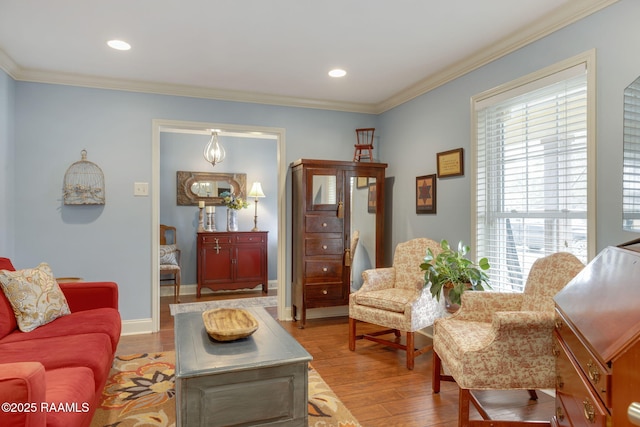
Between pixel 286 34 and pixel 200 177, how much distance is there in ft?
11.9

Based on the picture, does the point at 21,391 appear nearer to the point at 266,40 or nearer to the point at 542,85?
the point at 266,40

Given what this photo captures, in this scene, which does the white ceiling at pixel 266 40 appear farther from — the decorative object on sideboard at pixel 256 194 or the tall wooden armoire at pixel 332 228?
the decorative object on sideboard at pixel 256 194

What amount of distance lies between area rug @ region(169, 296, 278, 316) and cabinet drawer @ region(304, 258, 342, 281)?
1334 mm

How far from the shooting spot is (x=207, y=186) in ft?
19.4

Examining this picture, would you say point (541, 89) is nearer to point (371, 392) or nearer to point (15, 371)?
point (371, 392)

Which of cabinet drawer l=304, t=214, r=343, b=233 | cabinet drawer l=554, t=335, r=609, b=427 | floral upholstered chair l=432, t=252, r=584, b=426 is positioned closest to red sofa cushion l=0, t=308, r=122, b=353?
cabinet drawer l=304, t=214, r=343, b=233

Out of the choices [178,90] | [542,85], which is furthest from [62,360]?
[542,85]

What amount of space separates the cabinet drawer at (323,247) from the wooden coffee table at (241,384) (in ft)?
6.53

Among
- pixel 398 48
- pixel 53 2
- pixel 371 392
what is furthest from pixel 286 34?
pixel 371 392

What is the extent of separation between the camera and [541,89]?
2572 millimetres

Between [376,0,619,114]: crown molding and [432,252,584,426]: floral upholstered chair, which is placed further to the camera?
[376,0,619,114]: crown molding

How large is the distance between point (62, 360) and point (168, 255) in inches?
139

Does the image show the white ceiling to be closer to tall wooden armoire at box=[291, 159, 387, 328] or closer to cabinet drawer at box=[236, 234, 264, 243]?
tall wooden armoire at box=[291, 159, 387, 328]

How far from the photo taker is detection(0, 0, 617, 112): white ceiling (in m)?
2.34
